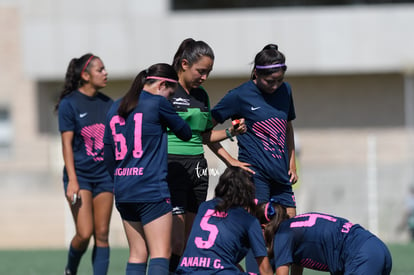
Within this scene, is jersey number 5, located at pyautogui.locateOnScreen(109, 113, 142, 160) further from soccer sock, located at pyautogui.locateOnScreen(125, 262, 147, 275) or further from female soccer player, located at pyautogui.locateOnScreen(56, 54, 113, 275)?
female soccer player, located at pyautogui.locateOnScreen(56, 54, 113, 275)

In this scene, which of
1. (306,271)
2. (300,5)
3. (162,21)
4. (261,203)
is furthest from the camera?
(300,5)

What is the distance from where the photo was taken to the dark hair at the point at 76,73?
25.3 ft

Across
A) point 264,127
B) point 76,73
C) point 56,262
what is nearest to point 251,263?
point 264,127

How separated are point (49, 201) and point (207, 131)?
11.6 metres

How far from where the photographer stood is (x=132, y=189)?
580 cm


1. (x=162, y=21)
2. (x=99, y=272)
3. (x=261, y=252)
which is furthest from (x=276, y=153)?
(x=162, y=21)

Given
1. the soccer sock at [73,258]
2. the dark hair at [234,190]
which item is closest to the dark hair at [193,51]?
the dark hair at [234,190]

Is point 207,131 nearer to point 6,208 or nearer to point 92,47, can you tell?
point 6,208

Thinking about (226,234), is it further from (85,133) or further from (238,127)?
(85,133)

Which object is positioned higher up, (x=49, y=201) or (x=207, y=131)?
(x=207, y=131)

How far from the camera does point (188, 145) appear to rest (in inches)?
253

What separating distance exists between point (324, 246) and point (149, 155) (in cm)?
130

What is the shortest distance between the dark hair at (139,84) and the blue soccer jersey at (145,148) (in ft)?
0.12

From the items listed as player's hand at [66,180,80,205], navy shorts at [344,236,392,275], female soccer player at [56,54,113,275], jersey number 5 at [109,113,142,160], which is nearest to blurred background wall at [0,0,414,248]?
female soccer player at [56,54,113,275]
